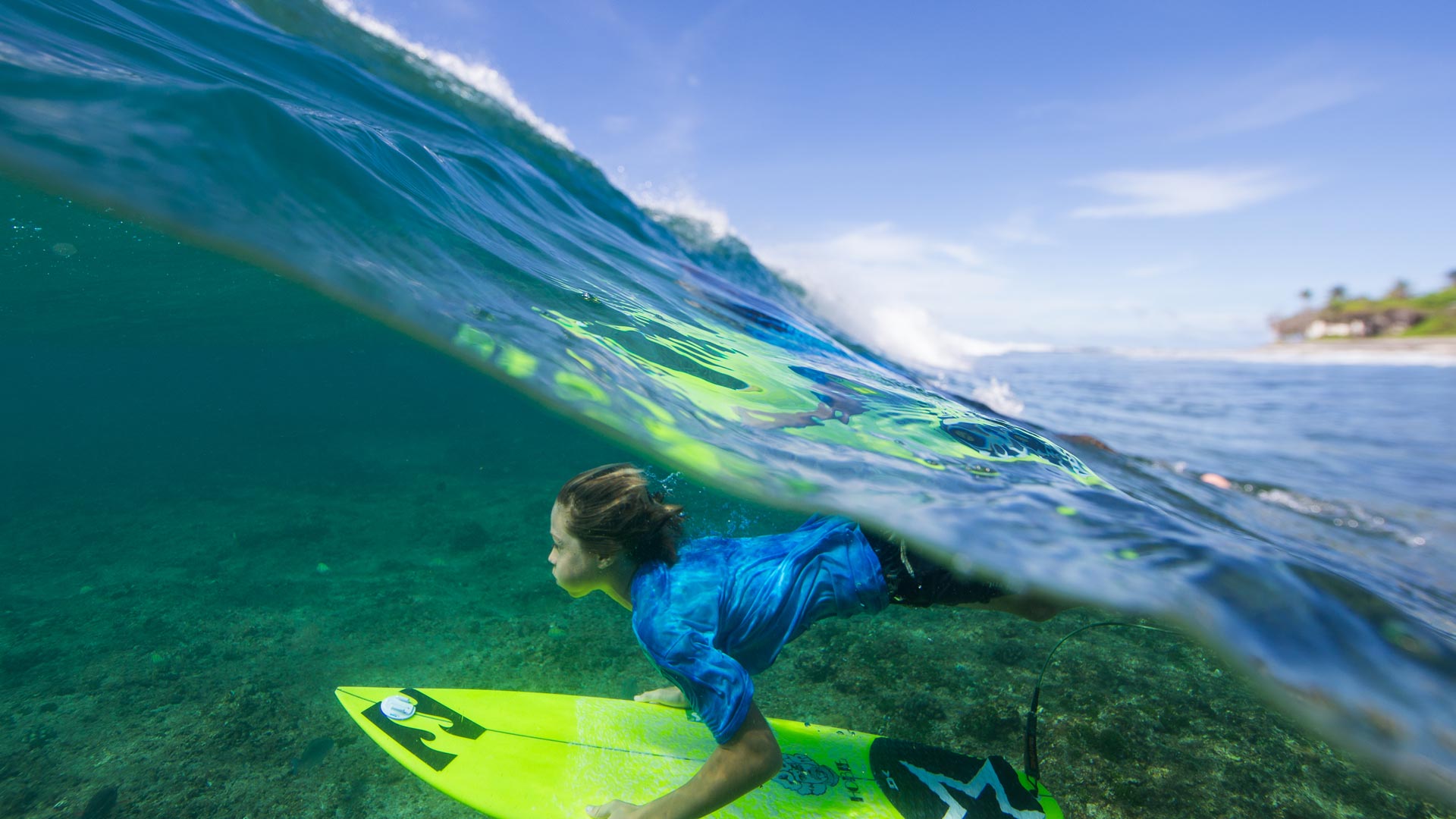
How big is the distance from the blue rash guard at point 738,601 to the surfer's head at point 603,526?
0.12m

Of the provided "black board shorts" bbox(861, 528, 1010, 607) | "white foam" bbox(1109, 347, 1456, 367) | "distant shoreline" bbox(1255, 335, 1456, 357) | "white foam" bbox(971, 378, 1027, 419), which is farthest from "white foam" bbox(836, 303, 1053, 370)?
"distant shoreline" bbox(1255, 335, 1456, 357)

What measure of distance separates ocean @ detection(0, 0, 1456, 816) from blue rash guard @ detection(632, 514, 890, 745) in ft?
3.00

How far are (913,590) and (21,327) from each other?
80.3 ft

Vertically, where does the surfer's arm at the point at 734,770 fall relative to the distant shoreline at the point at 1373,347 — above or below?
below

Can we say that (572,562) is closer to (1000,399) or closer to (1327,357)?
(1000,399)

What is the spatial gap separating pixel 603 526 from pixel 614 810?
138 centimetres

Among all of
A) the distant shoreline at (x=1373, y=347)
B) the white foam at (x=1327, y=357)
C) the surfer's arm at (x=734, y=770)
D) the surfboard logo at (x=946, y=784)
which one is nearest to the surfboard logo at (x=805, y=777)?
the surfboard logo at (x=946, y=784)

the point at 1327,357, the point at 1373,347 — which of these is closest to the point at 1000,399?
the point at 1327,357

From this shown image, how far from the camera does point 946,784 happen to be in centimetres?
348

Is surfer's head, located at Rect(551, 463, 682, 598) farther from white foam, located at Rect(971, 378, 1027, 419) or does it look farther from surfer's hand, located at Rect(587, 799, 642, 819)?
white foam, located at Rect(971, 378, 1027, 419)

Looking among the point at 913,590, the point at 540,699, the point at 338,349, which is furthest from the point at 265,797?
the point at 338,349

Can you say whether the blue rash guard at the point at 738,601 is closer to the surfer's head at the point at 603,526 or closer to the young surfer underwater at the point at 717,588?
the young surfer underwater at the point at 717,588

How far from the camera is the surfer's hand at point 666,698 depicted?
407 cm

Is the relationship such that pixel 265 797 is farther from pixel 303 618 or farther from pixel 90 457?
pixel 90 457
